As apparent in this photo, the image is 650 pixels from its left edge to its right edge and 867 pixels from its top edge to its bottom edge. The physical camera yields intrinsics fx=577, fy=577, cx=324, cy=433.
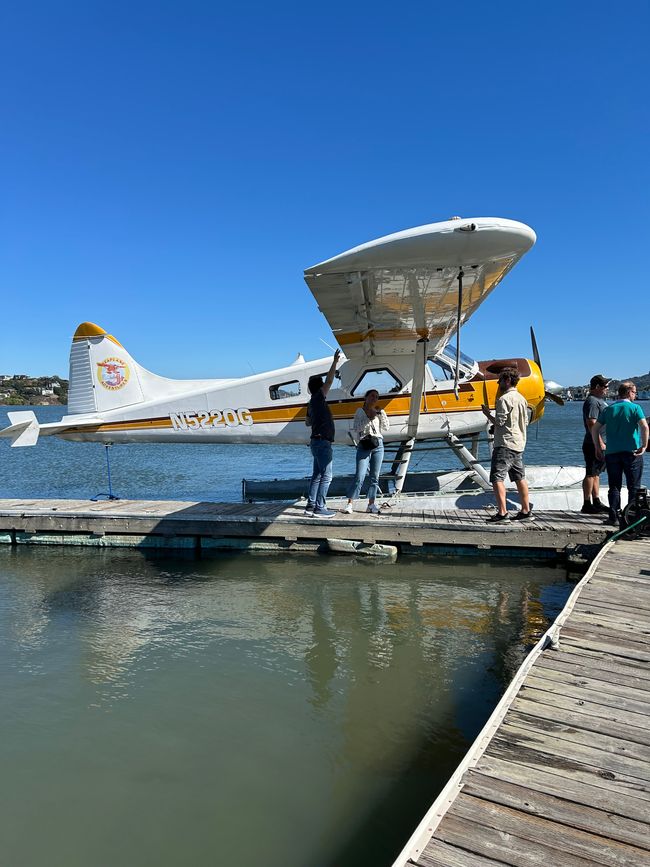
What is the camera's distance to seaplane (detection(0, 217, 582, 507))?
25.1ft

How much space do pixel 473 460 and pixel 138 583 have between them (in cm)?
527

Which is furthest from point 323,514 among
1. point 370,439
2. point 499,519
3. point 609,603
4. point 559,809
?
point 559,809

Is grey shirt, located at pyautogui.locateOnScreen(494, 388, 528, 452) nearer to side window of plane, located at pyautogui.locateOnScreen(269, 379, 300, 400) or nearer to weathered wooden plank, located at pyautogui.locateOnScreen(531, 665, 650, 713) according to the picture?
side window of plane, located at pyautogui.locateOnScreen(269, 379, 300, 400)

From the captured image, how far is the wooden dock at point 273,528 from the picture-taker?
6.80 meters

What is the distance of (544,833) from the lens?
6.26 ft

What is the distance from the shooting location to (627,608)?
13.5ft

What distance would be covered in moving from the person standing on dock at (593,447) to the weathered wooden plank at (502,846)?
597 cm

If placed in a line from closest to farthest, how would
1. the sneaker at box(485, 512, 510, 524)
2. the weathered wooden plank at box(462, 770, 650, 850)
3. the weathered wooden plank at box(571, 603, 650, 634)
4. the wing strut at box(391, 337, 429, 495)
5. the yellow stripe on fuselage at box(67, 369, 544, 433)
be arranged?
the weathered wooden plank at box(462, 770, 650, 850) → the weathered wooden plank at box(571, 603, 650, 634) → the sneaker at box(485, 512, 510, 524) → the wing strut at box(391, 337, 429, 495) → the yellow stripe on fuselage at box(67, 369, 544, 433)

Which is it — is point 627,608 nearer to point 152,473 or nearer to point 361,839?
point 361,839

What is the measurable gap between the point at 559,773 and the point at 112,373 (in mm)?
9298

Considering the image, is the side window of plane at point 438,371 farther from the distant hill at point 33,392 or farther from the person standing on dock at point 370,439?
the distant hill at point 33,392

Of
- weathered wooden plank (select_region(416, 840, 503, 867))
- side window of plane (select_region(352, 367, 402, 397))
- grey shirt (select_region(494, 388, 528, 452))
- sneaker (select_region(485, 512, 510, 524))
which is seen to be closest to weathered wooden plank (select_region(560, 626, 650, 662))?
weathered wooden plank (select_region(416, 840, 503, 867))

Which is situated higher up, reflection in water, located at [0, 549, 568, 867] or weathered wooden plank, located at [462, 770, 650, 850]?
weathered wooden plank, located at [462, 770, 650, 850]

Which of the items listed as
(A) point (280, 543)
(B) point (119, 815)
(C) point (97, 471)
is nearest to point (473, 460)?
(A) point (280, 543)
